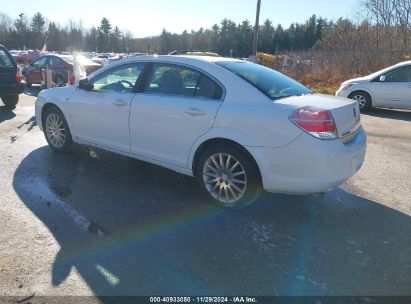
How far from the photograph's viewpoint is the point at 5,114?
9.68m

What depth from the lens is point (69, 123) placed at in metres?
5.90

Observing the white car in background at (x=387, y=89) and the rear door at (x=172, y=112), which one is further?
the white car in background at (x=387, y=89)

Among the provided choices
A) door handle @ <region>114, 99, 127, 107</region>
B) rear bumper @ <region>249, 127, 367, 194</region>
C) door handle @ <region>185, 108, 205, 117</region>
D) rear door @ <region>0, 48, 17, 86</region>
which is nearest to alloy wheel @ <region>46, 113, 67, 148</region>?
door handle @ <region>114, 99, 127, 107</region>

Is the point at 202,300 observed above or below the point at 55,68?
below

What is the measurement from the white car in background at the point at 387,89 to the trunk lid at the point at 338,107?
7307 millimetres

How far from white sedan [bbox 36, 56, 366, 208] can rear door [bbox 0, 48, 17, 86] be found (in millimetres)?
5858

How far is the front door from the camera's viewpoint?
199 inches

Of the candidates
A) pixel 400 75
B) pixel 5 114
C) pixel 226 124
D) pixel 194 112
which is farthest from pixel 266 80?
pixel 400 75

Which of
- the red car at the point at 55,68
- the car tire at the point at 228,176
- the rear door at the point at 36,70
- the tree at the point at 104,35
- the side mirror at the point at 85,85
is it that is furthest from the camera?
Result: the tree at the point at 104,35

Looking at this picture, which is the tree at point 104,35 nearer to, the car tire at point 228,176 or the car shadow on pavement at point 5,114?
the car shadow on pavement at point 5,114

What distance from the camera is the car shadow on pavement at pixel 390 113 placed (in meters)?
10.6

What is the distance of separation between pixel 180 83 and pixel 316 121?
1680mm

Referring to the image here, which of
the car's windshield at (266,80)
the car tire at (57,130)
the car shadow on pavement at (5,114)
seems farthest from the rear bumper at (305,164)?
the car shadow on pavement at (5,114)

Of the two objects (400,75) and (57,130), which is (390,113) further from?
(57,130)
